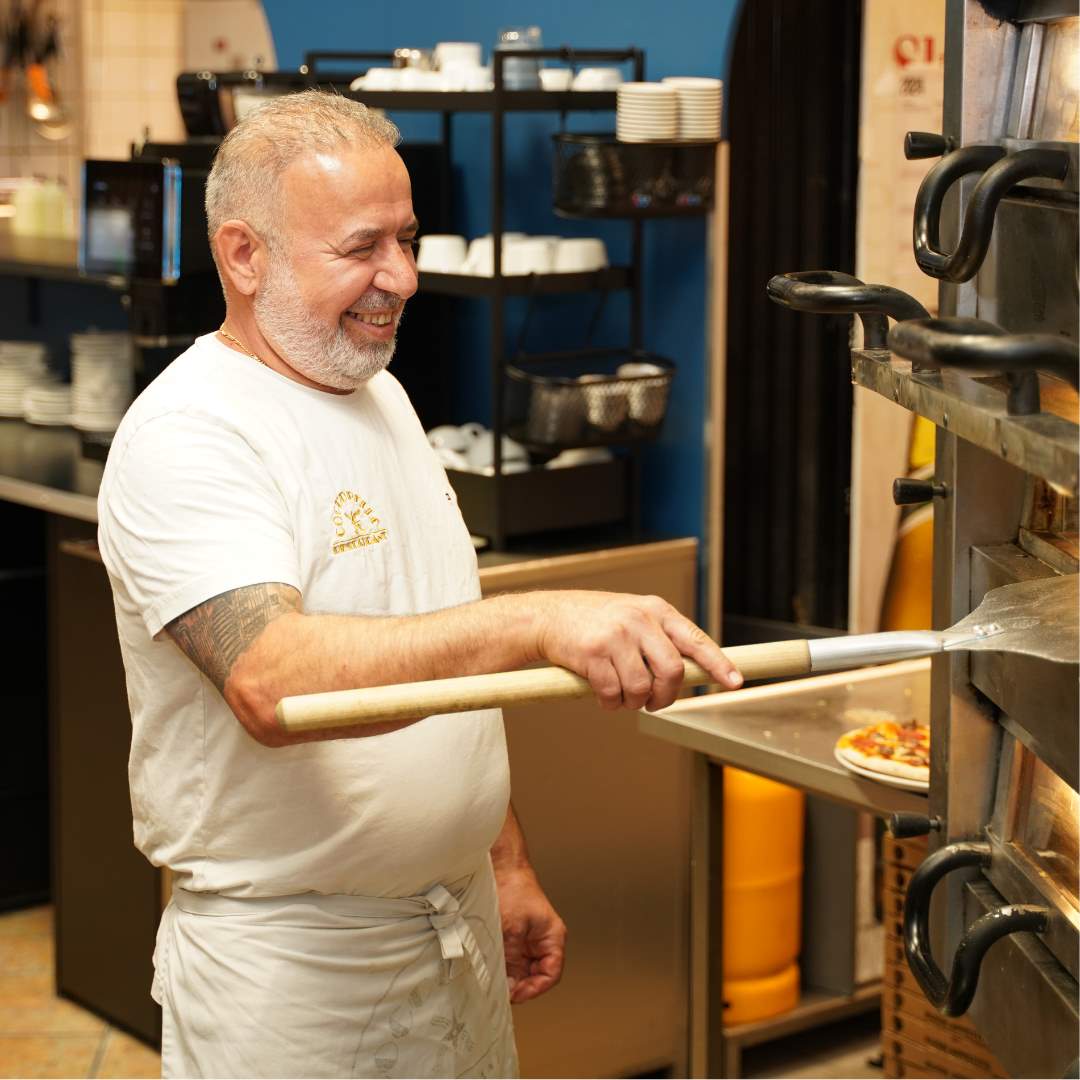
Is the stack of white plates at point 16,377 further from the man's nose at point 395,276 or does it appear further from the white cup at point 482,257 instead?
the man's nose at point 395,276

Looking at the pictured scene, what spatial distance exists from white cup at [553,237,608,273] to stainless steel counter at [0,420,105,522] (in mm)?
983

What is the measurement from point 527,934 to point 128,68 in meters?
5.54

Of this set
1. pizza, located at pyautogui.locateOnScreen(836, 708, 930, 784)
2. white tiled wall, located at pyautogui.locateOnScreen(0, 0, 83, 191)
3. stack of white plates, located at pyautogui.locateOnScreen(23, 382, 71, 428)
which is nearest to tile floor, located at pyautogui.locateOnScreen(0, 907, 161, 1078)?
stack of white plates, located at pyautogui.locateOnScreen(23, 382, 71, 428)

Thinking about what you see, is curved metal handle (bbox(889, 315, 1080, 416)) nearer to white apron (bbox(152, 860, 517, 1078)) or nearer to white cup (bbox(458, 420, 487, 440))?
white apron (bbox(152, 860, 517, 1078))

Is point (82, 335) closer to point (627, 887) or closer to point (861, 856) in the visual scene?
point (627, 887)

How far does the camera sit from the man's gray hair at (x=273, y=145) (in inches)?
68.2

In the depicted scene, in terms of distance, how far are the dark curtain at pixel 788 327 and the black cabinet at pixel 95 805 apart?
1.27 m

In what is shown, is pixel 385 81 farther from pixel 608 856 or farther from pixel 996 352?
pixel 996 352

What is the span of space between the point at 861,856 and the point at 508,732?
3.23 feet

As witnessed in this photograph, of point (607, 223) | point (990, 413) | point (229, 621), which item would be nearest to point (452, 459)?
point (607, 223)

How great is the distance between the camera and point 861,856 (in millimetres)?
3557

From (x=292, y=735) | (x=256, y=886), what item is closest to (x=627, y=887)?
(x=256, y=886)

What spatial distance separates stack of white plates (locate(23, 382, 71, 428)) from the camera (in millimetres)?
4391

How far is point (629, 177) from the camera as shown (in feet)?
9.78
